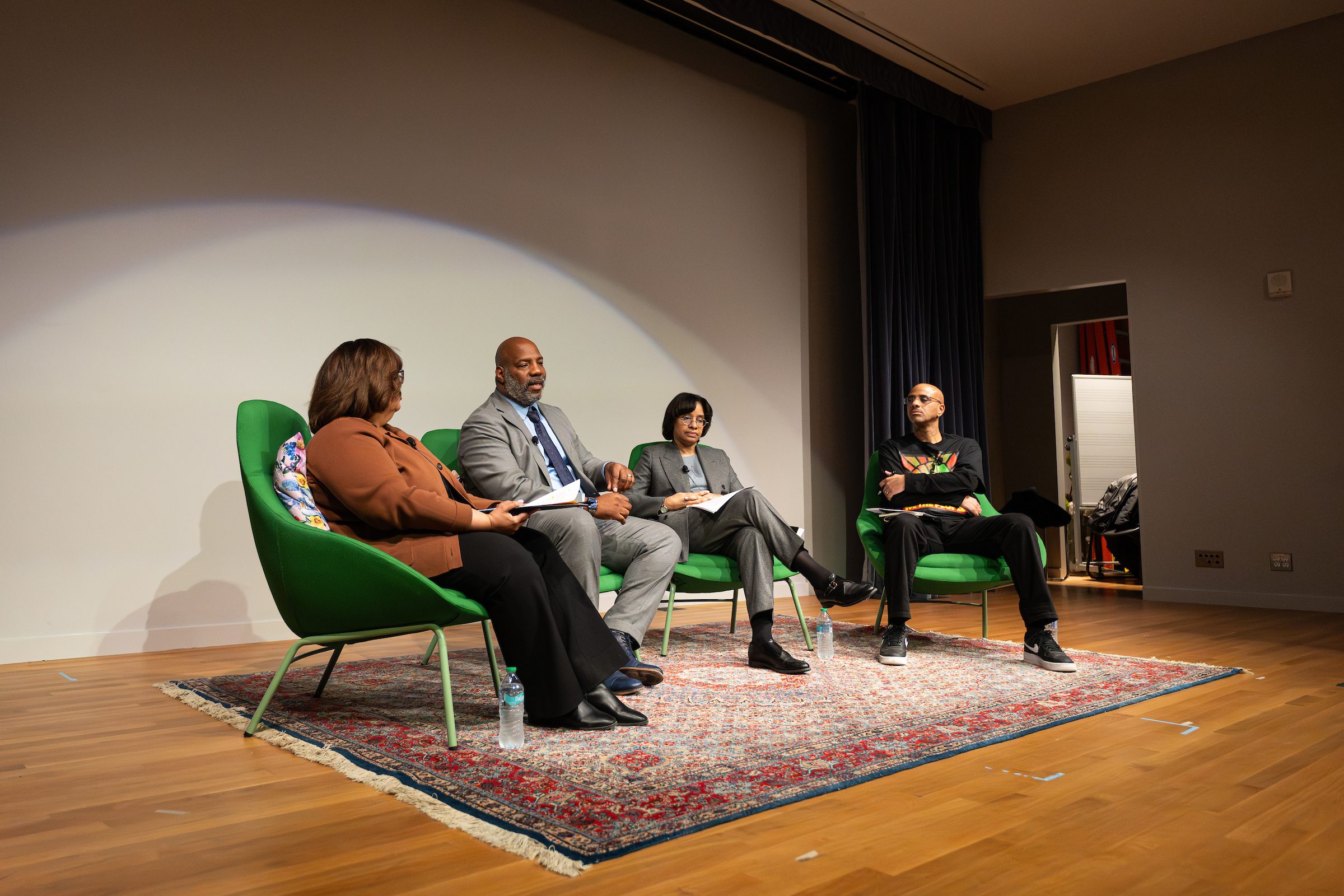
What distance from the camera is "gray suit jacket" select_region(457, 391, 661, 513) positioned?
3090 mm

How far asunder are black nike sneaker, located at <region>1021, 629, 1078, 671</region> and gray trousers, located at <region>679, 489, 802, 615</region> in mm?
868

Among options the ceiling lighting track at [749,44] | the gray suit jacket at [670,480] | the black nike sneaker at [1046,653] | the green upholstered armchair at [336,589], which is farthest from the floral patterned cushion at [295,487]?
the ceiling lighting track at [749,44]

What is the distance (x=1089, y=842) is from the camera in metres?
1.63

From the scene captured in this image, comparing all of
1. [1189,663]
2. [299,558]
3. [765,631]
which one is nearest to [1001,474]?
[1189,663]

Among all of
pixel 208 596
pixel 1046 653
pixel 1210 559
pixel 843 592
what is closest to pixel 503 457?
pixel 843 592

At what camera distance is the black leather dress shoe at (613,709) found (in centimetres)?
241

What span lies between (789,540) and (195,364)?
2.49 m

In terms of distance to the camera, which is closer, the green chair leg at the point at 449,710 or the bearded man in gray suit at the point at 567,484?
the green chair leg at the point at 449,710

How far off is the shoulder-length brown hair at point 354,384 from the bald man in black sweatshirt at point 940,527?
1934mm

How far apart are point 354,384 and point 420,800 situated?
1085 millimetres

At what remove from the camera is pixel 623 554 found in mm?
3217

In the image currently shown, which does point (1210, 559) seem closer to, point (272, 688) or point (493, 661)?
point (493, 661)

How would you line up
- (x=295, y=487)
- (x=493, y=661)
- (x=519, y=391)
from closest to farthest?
(x=295, y=487) → (x=493, y=661) → (x=519, y=391)

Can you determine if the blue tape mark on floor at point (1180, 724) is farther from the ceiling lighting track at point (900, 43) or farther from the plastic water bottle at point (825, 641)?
the ceiling lighting track at point (900, 43)
